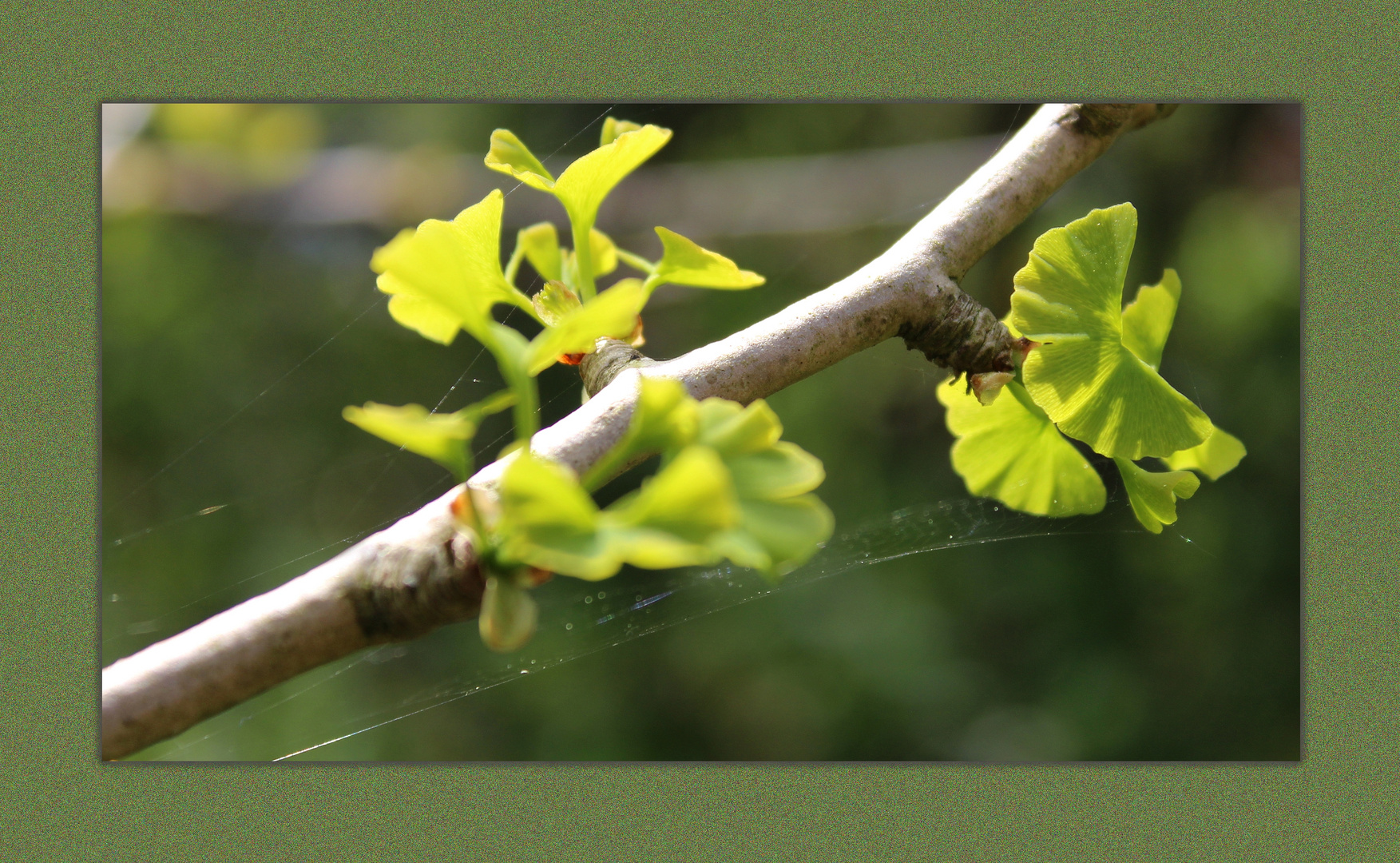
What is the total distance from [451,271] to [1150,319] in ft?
1.39

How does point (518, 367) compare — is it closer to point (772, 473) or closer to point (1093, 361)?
point (772, 473)

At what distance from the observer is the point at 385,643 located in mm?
399

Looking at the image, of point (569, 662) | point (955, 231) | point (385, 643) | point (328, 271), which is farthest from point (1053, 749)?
point (328, 271)

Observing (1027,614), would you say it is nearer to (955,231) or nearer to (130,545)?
(955,231)

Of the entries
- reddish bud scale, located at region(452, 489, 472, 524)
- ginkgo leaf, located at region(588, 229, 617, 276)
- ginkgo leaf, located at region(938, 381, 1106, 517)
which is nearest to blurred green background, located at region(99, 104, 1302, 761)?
ginkgo leaf, located at region(938, 381, 1106, 517)

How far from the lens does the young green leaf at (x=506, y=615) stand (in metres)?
0.36

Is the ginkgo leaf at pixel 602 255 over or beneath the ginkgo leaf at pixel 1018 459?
over

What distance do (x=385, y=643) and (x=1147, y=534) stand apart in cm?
122

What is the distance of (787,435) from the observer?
1461 millimetres

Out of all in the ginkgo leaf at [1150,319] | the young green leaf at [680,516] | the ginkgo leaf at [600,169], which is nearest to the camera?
the young green leaf at [680,516]

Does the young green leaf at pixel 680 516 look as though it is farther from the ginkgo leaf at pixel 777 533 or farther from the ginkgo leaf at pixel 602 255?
the ginkgo leaf at pixel 602 255

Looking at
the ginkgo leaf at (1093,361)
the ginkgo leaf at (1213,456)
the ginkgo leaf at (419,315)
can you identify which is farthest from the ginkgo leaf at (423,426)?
the ginkgo leaf at (1213,456)

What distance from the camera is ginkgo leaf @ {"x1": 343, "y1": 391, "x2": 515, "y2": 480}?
31 centimetres

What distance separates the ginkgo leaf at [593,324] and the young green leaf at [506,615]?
86 millimetres
